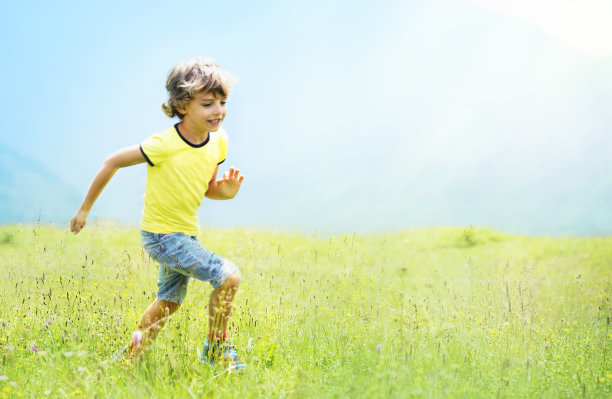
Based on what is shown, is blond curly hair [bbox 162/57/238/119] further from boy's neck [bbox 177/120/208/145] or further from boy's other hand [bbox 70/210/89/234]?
boy's other hand [bbox 70/210/89/234]

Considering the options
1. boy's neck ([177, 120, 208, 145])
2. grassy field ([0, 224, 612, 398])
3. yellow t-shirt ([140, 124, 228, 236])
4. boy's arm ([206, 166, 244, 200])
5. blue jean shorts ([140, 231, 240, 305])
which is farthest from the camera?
boy's arm ([206, 166, 244, 200])

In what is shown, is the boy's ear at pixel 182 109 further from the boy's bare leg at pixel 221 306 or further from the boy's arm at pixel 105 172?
the boy's bare leg at pixel 221 306

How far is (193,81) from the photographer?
12.2ft

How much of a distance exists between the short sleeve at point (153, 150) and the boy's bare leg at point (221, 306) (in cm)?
87

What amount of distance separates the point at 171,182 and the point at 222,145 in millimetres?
515

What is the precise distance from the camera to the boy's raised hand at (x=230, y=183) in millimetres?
4023

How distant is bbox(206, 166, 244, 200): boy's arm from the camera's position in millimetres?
4023

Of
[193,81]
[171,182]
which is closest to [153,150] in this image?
[171,182]

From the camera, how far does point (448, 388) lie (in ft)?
10.3

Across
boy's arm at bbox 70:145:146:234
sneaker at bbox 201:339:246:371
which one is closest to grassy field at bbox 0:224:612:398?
sneaker at bbox 201:339:246:371

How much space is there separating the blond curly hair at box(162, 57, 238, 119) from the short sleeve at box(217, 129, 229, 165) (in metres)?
0.32

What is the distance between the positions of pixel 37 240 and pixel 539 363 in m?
3.84

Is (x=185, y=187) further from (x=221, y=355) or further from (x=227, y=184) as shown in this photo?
(x=221, y=355)

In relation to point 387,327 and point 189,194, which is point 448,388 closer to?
point 387,327
